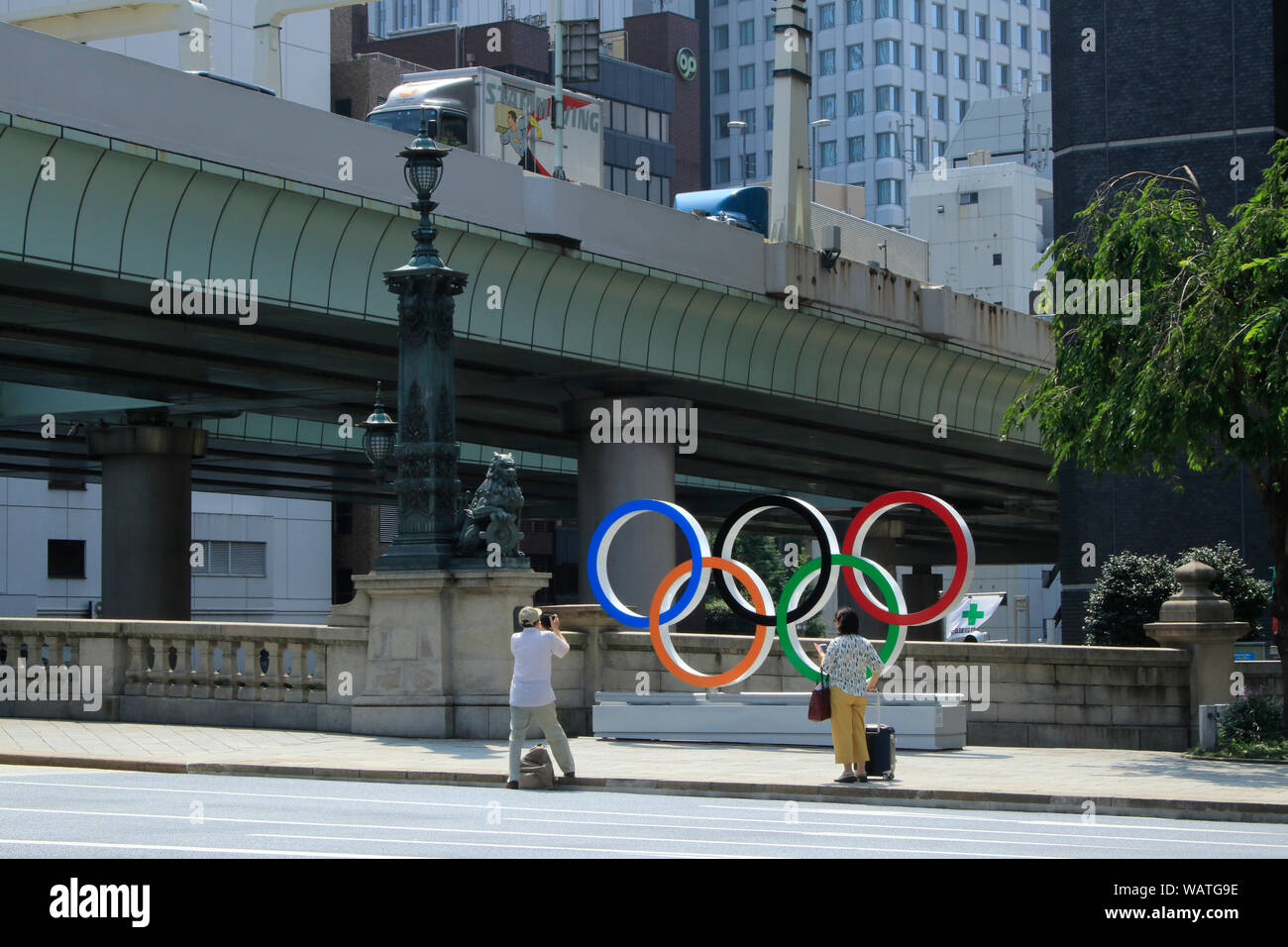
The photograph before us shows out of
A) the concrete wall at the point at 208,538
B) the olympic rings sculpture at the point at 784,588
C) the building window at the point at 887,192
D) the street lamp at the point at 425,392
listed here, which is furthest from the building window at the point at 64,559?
the building window at the point at 887,192

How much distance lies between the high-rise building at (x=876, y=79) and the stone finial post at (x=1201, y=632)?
403 feet

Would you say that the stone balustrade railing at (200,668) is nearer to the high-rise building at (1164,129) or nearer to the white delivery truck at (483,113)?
the white delivery truck at (483,113)

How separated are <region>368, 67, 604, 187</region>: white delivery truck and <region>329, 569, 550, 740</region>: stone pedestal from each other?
50.7ft

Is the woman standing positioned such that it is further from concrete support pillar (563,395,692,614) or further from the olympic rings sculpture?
concrete support pillar (563,395,692,614)

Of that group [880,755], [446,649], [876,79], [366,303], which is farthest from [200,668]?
[876,79]

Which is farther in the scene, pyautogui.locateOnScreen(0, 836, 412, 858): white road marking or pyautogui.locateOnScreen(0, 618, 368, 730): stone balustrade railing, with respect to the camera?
pyautogui.locateOnScreen(0, 618, 368, 730): stone balustrade railing

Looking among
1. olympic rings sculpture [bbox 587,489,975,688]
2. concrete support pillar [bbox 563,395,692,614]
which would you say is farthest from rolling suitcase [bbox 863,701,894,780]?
concrete support pillar [bbox 563,395,692,614]

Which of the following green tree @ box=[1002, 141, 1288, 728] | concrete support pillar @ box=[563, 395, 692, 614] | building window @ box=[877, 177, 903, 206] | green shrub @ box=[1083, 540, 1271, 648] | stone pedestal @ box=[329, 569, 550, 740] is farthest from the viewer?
building window @ box=[877, 177, 903, 206]

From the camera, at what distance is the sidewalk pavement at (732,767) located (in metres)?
17.0

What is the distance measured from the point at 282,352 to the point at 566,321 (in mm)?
5524

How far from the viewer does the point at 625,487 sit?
41.8 metres

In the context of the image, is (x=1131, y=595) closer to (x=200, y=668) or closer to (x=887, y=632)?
(x=887, y=632)

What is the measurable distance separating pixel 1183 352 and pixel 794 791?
264 inches

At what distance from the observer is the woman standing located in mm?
17766
